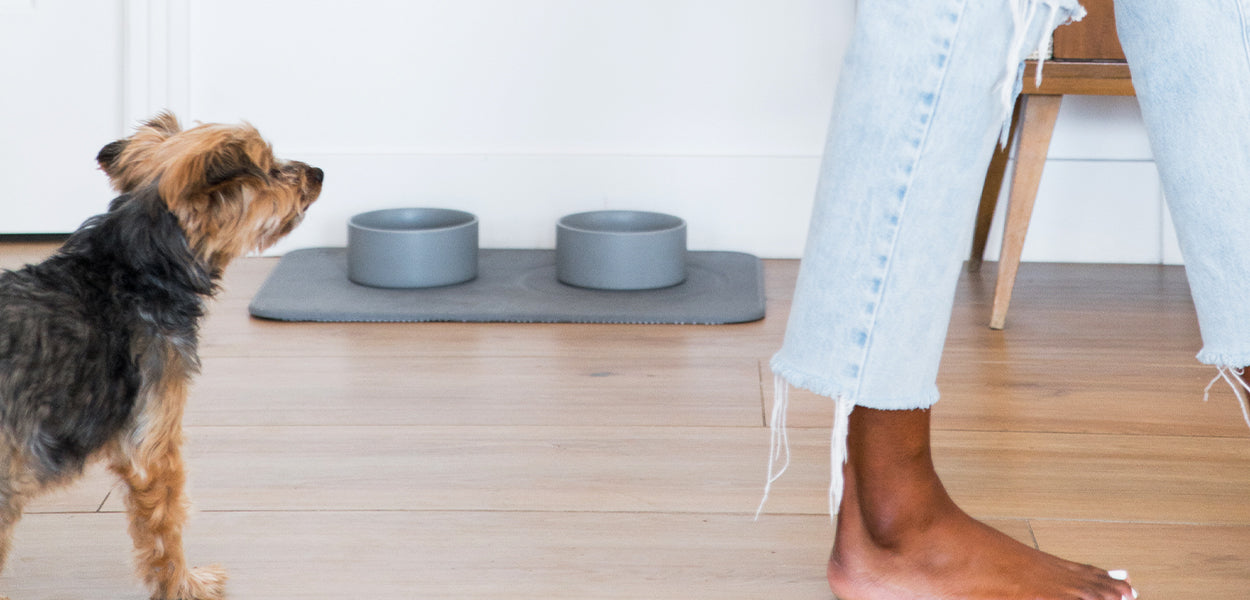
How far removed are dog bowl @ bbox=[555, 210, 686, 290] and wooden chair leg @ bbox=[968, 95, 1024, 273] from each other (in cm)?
55

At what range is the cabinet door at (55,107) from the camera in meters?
2.31

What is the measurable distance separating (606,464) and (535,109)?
1.18 meters

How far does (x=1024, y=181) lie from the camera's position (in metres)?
1.88

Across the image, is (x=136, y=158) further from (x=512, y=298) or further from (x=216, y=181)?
(x=512, y=298)

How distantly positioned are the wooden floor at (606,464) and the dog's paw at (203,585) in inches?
0.8

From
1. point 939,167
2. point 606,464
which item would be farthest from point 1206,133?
point 606,464

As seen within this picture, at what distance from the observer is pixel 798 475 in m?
1.35

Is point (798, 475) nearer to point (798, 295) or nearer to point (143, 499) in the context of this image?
point (798, 295)

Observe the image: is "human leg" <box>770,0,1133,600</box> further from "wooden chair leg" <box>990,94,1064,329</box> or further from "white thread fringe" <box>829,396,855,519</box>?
"wooden chair leg" <box>990,94,1064,329</box>

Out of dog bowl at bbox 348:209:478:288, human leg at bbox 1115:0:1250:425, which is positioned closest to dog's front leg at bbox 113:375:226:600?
human leg at bbox 1115:0:1250:425

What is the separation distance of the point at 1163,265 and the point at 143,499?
6.48 ft

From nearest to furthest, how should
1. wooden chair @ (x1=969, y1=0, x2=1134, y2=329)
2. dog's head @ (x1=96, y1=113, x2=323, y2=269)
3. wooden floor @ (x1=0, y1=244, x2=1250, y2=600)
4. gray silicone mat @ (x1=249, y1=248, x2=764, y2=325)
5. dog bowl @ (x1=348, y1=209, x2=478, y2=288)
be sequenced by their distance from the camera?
dog's head @ (x1=96, y1=113, x2=323, y2=269), wooden floor @ (x1=0, y1=244, x2=1250, y2=600), wooden chair @ (x1=969, y1=0, x2=1134, y2=329), gray silicone mat @ (x1=249, y1=248, x2=764, y2=325), dog bowl @ (x1=348, y1=209, x2=478, y2=288)

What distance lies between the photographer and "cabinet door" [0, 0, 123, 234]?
91.1 inches

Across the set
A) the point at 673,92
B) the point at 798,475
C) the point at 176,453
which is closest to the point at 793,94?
the point at 673,92
